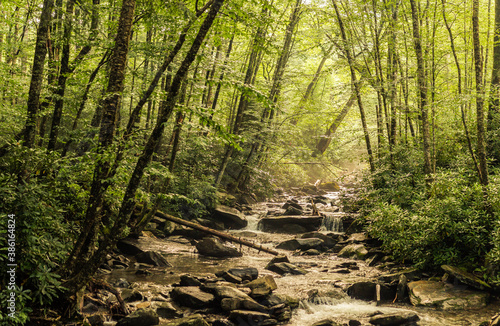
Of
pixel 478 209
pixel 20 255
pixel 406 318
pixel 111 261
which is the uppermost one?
pixel 478 209

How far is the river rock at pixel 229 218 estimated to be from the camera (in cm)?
1506

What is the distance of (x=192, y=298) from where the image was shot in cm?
633

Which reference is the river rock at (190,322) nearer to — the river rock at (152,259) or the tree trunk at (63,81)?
the river rock at (152,259)

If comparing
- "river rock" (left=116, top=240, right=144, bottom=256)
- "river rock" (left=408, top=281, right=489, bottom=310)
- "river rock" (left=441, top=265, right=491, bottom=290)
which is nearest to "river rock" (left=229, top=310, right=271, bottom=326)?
"river rock" (left=408, top=281, right=489, bottom=310)

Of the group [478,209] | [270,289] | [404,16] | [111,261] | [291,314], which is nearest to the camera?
[291,314]

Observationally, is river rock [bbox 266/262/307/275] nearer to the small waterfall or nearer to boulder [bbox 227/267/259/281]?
boulder [bbox 227/267/259/281]

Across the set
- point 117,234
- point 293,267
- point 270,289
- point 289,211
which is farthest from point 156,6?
point 289,211

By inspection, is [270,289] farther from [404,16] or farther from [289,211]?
[404,16]

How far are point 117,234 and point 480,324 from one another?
20.3 feet

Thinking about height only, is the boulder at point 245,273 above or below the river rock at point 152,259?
above

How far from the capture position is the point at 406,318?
5711mm

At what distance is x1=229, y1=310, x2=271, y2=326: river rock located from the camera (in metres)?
5.73

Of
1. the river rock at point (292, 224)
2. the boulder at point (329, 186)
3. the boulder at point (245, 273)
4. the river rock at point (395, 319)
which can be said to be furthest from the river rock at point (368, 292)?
the boulder at point (329, 186)

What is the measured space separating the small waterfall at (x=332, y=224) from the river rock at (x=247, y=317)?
9080 millimetres
